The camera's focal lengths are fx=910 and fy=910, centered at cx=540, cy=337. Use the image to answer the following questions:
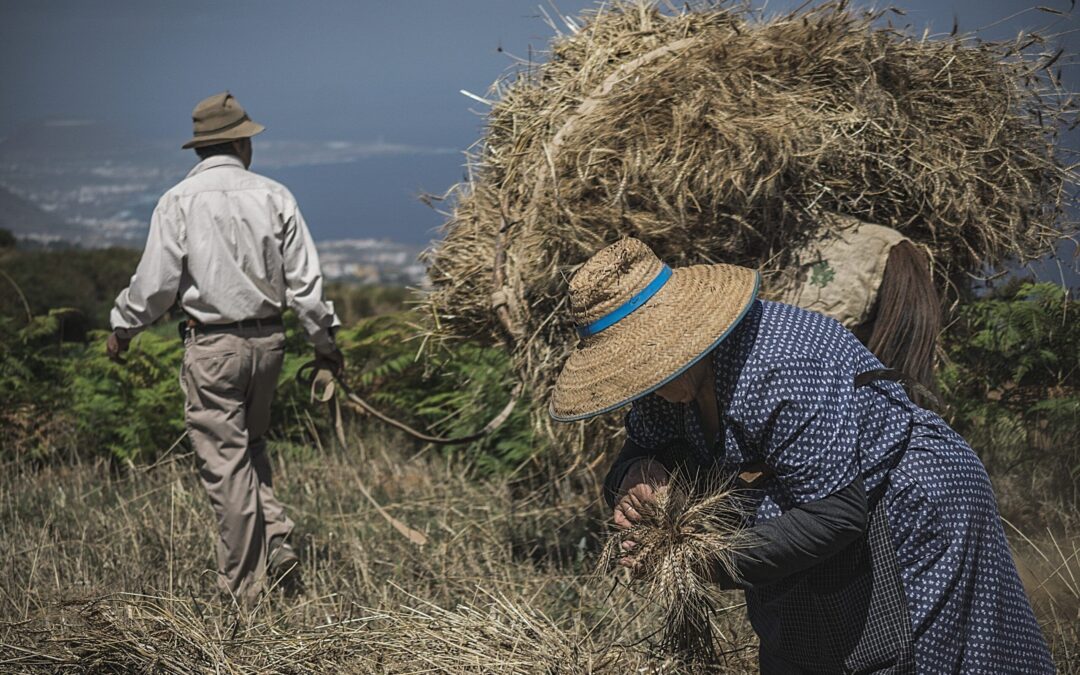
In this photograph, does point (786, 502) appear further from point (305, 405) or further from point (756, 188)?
point (305, 405)

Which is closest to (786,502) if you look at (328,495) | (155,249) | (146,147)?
(155,249)

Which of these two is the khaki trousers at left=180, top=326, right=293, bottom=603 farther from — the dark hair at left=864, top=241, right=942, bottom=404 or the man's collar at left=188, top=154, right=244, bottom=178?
the dark hair at left=864, top=241, right=942, bottom=404

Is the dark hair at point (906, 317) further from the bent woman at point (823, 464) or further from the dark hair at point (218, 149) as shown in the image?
the dark hair at point (218, 149)

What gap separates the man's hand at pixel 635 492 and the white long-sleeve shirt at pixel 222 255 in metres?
2.36

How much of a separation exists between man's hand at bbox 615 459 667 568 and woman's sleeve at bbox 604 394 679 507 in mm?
40

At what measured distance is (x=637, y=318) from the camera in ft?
6.57

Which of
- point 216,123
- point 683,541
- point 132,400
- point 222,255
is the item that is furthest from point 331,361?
point 683,541

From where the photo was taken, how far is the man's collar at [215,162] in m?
4.06

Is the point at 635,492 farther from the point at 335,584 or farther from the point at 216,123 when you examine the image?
the point at 216,123

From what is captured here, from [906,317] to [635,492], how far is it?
1330mm

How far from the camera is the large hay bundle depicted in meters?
3.09

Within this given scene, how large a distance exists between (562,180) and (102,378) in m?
4.43

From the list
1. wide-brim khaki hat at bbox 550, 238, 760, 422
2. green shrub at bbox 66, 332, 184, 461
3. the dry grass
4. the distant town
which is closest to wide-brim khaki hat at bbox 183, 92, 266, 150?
the dry grass

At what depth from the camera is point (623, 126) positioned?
3.27 meters
